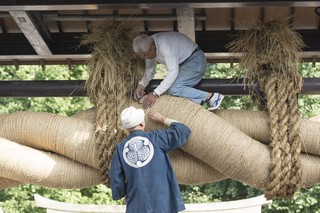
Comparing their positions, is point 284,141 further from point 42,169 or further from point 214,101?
point 42,169

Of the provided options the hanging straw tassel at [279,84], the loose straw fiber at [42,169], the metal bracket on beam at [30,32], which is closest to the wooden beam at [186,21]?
the hanging straw tassel at [279,84]

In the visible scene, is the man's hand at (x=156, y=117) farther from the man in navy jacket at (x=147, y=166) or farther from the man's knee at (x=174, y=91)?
the man's knee at (x=174, y=91)

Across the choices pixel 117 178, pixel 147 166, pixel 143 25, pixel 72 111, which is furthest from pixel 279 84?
pixel 72 111

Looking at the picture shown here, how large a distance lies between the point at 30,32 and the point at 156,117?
3.22ft

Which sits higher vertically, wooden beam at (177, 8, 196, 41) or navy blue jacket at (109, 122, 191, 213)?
wooden beam at (177, 8, 196, 41)

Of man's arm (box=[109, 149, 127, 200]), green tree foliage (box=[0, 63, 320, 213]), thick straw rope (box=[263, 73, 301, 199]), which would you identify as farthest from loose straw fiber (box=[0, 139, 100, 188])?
green tree foliage (box=[0, 63, 320, 213])

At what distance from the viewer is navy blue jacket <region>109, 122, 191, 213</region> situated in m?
4.43

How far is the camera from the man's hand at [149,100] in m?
4.55

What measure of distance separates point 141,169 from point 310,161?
905 millimetres

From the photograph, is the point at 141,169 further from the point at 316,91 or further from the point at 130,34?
the point at 316,91

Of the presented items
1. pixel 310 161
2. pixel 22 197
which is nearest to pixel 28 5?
pixel 310 161

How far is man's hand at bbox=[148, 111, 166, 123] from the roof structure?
60 centimetres

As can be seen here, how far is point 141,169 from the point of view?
448 cm

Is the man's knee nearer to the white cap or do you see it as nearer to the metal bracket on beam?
the white cap
